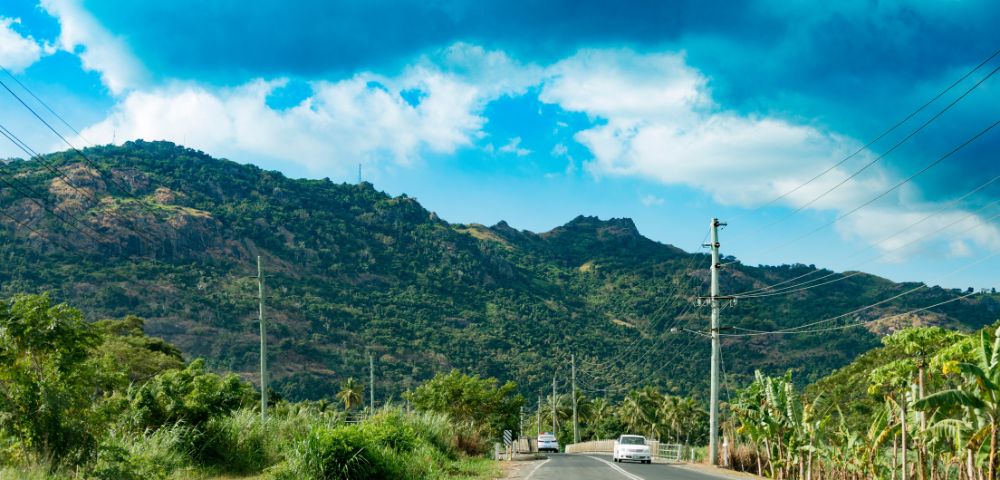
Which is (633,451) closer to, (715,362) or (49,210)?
(715,362)

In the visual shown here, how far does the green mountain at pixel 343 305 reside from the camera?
419ft

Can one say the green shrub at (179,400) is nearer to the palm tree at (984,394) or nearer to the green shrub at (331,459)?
the green shrub at (331,459)

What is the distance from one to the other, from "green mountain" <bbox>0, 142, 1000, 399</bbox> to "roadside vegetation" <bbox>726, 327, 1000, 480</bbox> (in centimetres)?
8964

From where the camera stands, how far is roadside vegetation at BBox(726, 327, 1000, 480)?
62.0 feet

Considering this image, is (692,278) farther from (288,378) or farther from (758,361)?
(288,378)

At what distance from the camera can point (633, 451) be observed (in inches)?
1624

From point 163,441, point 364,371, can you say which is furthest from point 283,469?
point 364,371

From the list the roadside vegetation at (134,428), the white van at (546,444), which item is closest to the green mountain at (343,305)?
the white van at (546,444)

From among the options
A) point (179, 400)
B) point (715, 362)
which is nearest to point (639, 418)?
point (715, 362)

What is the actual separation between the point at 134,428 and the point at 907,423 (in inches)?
887

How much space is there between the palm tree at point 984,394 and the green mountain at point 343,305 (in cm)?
10290

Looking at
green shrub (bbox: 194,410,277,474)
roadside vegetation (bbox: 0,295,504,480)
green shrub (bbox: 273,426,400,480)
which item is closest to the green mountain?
green shrub (bbox: 194,410,277,474)

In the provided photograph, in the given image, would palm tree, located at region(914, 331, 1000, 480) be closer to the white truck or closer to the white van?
the white truck

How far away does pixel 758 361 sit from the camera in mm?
149250
